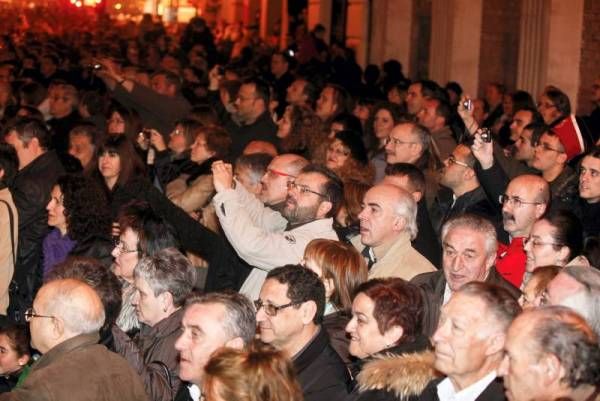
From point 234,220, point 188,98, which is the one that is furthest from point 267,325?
point 188,98

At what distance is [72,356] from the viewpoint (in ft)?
18.4

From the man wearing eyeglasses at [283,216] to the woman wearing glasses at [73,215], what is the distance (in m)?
0.96

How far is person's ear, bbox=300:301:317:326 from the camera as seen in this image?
19.8 ft

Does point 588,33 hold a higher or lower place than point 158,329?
higher

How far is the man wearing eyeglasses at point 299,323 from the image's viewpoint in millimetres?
5891

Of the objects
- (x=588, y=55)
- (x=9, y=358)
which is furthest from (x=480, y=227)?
(x=588, y=55)

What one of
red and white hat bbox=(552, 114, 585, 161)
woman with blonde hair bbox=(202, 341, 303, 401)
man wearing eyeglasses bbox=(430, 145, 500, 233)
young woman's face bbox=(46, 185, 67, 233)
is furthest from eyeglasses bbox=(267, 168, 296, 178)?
woman with blonde hair bbox=(202, 341, 303, 401)

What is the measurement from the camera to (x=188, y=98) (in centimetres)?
1617

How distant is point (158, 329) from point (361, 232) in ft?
5.06

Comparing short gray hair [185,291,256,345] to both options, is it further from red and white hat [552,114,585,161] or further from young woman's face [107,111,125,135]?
young woman's face [107,111,125,135]

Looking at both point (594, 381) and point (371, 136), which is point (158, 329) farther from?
point (371, 136)

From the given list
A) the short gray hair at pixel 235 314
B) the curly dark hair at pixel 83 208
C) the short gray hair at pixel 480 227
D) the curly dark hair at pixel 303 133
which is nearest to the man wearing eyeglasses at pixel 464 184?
the short gray hair at pixel 480 227

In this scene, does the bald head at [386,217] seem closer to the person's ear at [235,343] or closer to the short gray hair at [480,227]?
the short gray hair at [480,227]

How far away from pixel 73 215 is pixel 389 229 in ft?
6.63
